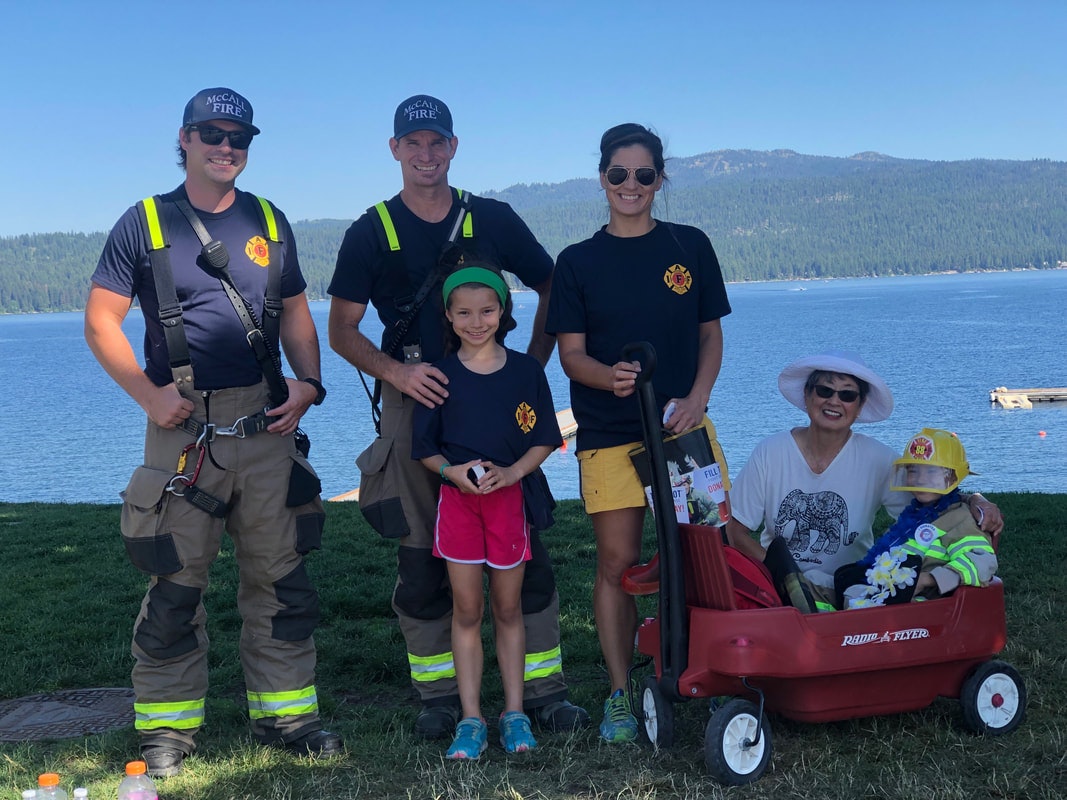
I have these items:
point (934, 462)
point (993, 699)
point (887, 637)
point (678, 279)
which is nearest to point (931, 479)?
point (934, 462)

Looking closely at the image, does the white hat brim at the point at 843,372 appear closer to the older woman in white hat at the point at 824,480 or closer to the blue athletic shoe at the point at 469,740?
the older woman in white hat at the point at 824,480

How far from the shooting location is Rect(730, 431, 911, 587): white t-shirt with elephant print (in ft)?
14.5

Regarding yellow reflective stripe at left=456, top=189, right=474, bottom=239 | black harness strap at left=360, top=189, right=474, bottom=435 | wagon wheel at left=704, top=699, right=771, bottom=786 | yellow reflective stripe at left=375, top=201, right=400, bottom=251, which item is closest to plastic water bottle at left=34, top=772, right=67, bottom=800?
black harness strap at left=360, top=189, right=474, bottom=435

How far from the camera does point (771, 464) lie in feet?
14.8

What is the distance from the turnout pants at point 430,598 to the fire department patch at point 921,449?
1466mm

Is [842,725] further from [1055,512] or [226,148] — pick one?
[1055,512]

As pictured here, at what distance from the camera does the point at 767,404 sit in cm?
4984

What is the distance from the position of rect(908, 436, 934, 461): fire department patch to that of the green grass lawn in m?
0.99

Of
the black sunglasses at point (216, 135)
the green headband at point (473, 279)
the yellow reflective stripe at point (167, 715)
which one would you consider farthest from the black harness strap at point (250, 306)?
the yellow reflective stripe at point (167, 715)

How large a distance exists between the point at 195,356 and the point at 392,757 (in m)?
1.64

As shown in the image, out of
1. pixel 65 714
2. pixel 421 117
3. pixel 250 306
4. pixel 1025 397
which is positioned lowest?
pixel 1025 397

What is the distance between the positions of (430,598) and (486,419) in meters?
0.83

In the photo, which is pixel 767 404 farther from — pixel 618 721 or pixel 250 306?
pixel 250 306

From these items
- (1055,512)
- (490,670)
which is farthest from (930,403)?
(490,670)
